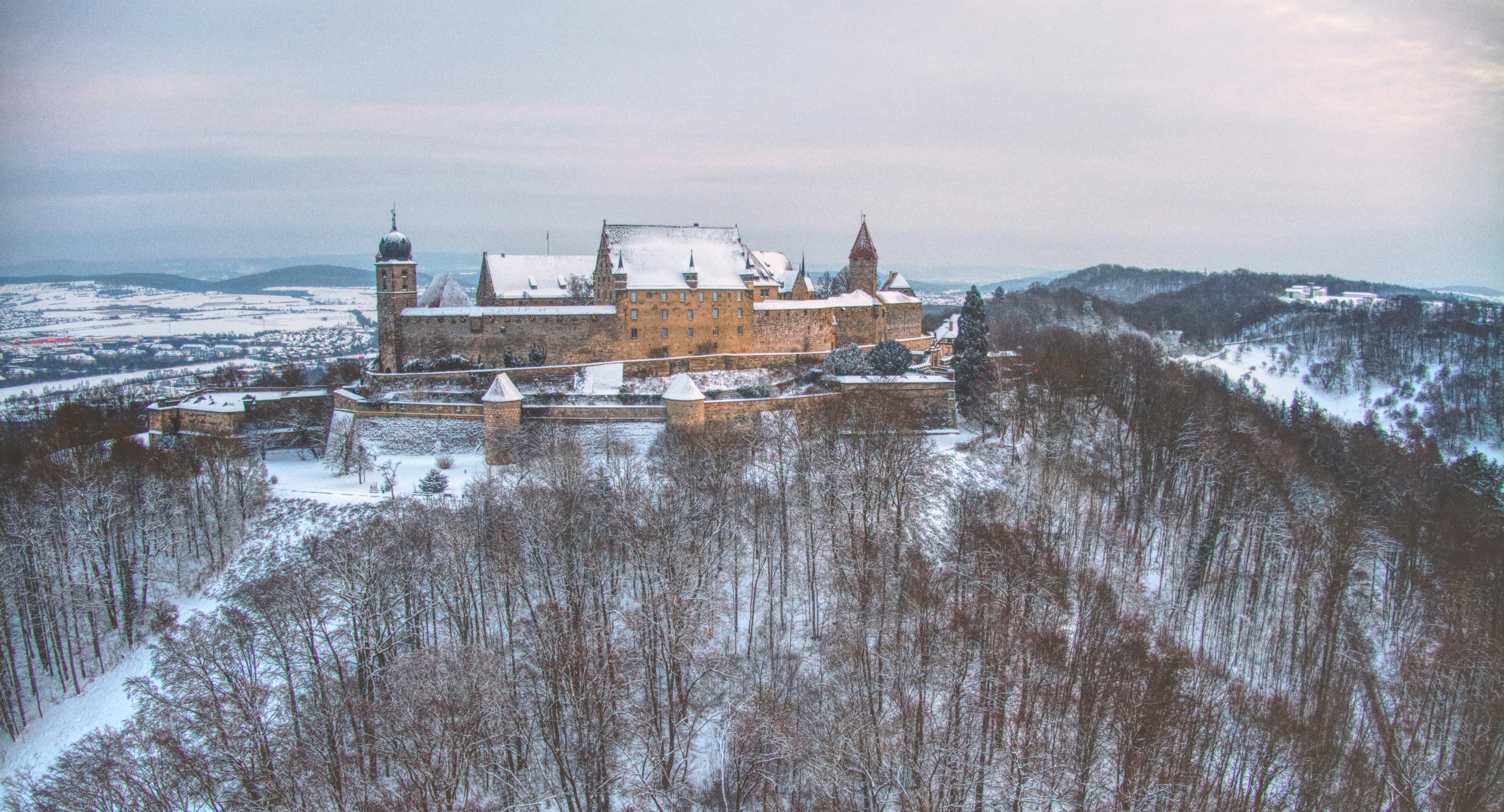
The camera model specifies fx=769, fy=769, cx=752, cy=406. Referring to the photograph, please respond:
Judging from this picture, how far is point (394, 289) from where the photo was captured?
42.7 m

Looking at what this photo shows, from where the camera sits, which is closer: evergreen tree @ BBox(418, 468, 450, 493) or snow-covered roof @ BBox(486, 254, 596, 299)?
evergreen tree @ BBox(418, 468, 450, 493)

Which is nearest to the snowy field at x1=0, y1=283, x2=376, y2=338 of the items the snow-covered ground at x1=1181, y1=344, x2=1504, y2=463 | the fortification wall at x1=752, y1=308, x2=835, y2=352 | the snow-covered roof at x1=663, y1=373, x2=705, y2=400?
the fortification wall at x1=752, y1=308, x2=835, y2=352

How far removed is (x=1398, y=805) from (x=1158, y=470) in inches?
815

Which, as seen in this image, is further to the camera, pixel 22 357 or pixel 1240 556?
pixel 22 357

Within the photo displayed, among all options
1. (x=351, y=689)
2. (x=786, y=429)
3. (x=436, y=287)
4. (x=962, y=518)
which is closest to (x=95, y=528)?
(x=351, y=689)

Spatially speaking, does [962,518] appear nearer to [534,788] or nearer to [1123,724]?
[1123,724]

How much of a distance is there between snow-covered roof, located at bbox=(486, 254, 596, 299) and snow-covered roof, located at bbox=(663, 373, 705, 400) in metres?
13.7

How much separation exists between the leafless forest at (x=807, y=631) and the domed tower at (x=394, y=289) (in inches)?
386

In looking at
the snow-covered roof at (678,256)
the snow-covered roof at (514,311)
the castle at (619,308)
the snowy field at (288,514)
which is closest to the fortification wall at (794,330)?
the castle at (619,308)

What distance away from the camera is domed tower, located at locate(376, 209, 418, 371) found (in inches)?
1676

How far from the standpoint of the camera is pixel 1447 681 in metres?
23.0

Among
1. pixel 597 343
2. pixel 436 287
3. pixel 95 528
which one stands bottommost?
pixel 95 528

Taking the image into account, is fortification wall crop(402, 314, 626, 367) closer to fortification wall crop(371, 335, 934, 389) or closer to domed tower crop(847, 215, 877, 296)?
fortification wall crop(371, 335, 934, 389)

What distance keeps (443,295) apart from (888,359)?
27.1 metres
